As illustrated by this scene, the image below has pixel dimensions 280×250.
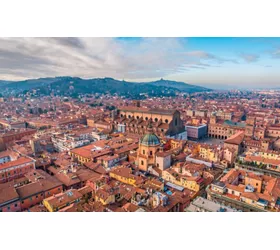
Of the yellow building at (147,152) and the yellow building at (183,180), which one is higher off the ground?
the yellow building at (147,152)

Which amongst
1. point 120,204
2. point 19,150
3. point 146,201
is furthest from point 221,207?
point 19,150

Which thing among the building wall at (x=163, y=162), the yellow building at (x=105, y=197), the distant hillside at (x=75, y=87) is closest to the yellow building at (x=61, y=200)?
the yellow building at (x=105, y=197)

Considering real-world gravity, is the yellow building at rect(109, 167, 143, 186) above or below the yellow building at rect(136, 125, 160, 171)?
below

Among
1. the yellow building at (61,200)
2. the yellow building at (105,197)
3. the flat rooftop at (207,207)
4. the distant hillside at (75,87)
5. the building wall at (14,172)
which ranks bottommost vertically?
the building wall at (14,172)

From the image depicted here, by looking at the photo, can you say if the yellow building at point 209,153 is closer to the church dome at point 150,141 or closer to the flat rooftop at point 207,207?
the church dome at point 150,141

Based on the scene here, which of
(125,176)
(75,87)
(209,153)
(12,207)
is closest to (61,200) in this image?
(12,207)

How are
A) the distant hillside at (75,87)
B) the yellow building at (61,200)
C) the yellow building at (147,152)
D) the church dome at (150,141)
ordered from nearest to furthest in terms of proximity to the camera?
1. the yellow building at (61,200)
2. the yellow building at (147,152)
3. the church dome at (150,141)
4. the distant hillside at (75,87)

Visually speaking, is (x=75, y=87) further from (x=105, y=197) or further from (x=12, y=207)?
(x=105, y=197)

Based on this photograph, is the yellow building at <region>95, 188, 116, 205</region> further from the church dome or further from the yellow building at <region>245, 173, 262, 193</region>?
the yellow building at <region>245, 173, 262, 193</region>

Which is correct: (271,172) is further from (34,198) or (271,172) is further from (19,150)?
(19,150)

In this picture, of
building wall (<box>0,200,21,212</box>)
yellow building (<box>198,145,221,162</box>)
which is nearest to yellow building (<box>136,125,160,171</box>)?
yellow building (<box>198,145,221,162</box>)

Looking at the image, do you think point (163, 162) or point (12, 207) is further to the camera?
point (163, 162)
